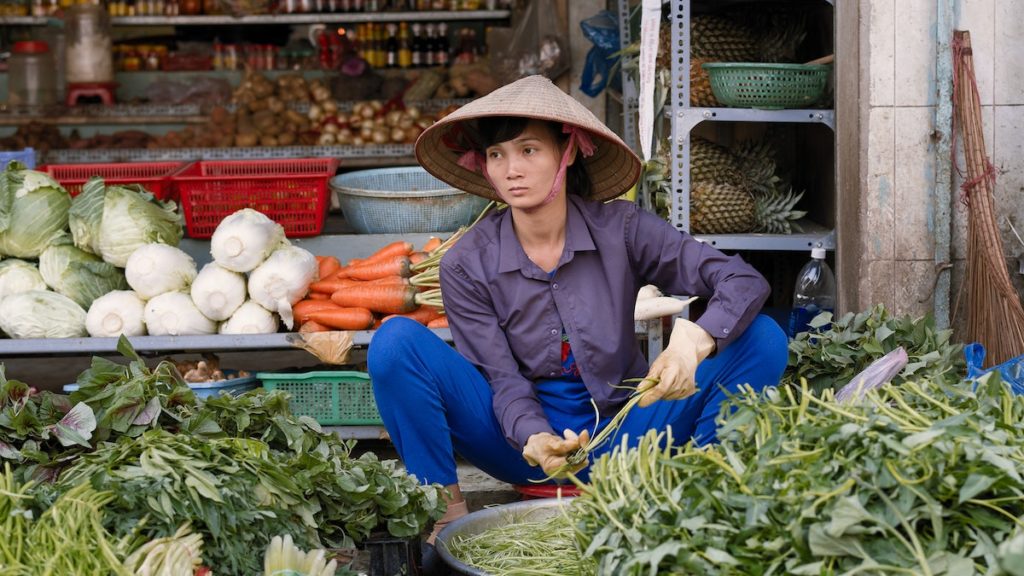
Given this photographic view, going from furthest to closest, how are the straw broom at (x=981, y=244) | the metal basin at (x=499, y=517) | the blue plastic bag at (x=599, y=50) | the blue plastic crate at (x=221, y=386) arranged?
the blue plastic bag at (x=599, y=50) < the blue plastic crate at (x=221, y=386) < the straw broom at (x=981, y=244) < the metal basin at (x=499, y=517)

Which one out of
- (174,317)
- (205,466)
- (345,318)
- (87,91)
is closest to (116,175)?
(174,317)

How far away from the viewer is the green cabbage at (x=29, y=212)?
173 inches

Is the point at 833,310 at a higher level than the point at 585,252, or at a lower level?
lower

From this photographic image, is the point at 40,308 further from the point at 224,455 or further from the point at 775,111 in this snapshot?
the point at 775,111

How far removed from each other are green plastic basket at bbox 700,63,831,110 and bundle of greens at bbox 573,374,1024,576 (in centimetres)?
248

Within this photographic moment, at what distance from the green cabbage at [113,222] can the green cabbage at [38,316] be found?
26 cm

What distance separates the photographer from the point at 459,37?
7.81 metres

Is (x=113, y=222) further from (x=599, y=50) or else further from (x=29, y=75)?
(x=29, y=75)

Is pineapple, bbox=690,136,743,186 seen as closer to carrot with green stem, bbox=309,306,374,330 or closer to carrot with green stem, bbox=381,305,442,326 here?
carrot with green stem, bbox=381,305,442,326

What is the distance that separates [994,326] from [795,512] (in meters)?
2.12

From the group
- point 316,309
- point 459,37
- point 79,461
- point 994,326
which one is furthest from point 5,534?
point 459,37

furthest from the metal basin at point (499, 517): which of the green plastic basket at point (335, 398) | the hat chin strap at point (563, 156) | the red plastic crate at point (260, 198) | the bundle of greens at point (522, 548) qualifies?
the red plastic crate at point (260, 198)

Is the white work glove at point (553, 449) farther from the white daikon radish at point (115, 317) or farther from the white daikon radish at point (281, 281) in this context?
the white daikon radish at point (115, 317)

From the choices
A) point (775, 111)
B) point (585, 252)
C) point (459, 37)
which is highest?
point (459, 37)
